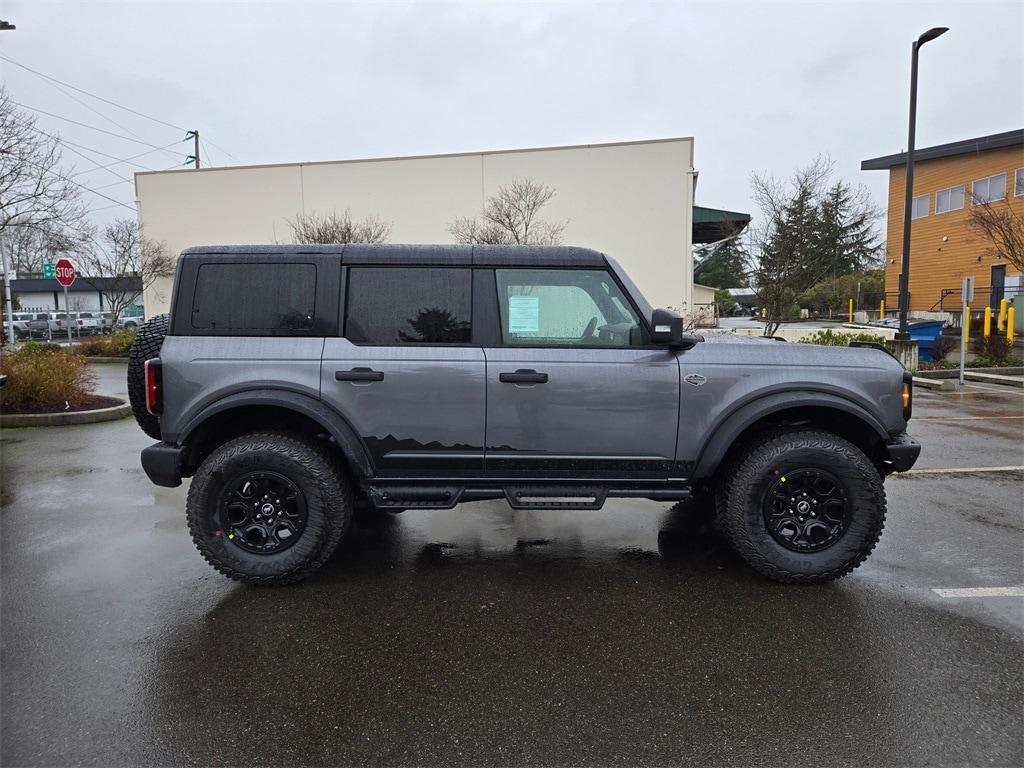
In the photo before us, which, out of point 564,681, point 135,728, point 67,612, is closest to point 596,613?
point 564,681

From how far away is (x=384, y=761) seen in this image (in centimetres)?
231

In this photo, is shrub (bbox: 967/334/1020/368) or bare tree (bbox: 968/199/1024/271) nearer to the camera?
shrub (bbox: 967/334/1020/368)

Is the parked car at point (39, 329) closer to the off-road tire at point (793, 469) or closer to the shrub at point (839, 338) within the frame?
the shrub at point (839, 338)

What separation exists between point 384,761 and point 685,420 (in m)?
2.38

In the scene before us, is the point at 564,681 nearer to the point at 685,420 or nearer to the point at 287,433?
the point at 685,420

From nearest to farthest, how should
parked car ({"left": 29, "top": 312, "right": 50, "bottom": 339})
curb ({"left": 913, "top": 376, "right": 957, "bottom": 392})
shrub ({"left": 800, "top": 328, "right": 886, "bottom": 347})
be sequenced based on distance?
1. curb ({"left": 913, "top": 376, "right": 957, "bottom": 392})
2. shrub ({"left": 800, "top": 328, "right": 886, "bottom": 347})
3. parked car ({"left": 29, "top": 312, "right": 50, "bottom": 339})

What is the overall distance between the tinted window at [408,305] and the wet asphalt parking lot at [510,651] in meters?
1.50

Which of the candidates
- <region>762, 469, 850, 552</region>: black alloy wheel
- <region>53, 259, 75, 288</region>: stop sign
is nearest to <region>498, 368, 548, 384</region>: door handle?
<region>762, 469, 850, 552</region>: black alloy wheel

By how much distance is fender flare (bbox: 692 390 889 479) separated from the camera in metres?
3.69

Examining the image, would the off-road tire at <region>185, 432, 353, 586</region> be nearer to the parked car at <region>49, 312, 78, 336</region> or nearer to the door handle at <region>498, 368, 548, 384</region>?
the door handle at <region>498, 368, 548, 384</region>

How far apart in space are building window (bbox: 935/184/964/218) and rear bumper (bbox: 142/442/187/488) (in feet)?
112

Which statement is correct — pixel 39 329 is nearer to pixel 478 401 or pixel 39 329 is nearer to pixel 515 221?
pixel 515 221

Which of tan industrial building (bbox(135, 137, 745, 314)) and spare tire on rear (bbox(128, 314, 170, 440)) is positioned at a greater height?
tan industrial building (bbox(135, 137, 745, 314))

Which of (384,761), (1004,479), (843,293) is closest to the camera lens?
(384,761)
